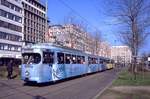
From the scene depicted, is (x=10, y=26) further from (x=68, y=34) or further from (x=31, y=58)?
(x=31, y=58)

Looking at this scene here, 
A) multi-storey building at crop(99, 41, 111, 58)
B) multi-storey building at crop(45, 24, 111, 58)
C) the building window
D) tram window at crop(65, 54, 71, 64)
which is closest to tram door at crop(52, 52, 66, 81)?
tram window at crop(65, 54, 71, 64)

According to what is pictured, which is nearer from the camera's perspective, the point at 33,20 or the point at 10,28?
the point at 10,28

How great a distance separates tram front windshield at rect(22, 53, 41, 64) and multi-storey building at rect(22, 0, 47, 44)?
83.6 meters

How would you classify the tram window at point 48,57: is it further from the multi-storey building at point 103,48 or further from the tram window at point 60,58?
the multi-storey building at point 103,48

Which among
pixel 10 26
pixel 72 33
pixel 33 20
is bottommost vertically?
pixel 72 33

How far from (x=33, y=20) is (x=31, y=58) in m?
98.6

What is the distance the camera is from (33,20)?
11862cm

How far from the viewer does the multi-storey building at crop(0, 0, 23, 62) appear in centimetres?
8250

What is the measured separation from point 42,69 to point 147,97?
8.66m

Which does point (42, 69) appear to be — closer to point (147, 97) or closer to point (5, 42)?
point (147, 97)

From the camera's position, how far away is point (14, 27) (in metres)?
90.6

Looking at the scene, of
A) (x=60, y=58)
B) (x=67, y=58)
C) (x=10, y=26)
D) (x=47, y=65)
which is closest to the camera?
(x=47, y=65)

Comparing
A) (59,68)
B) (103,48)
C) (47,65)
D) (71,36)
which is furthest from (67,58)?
(103,48)

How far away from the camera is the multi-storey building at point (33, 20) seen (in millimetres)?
110062
